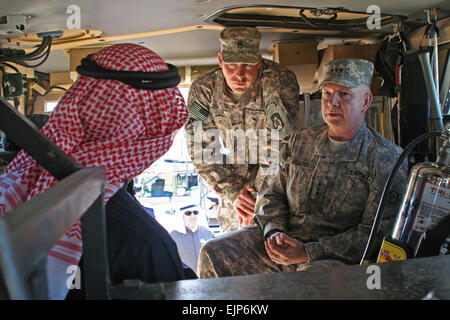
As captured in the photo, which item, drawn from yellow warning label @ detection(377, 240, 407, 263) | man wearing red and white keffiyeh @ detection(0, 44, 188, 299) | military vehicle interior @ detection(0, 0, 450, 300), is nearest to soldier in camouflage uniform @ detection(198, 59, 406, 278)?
military vehicle interior @ detection(0, 0, 450, 300)

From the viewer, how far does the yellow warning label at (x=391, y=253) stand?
1.52 m

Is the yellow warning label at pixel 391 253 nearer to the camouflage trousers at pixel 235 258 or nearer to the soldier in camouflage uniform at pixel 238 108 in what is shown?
the camouflage trousers at pixel 235 258

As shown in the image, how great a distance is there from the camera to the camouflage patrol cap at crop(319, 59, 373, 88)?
2541mm

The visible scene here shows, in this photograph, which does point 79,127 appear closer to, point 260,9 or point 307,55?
point 260,9

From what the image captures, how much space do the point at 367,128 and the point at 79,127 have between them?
175 cm

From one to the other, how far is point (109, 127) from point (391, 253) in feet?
3.41

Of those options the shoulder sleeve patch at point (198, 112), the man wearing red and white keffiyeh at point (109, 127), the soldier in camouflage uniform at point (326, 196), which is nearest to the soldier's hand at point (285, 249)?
the soldier in camouflage uniform at point (326, 196)

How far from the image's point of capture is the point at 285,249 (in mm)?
2402

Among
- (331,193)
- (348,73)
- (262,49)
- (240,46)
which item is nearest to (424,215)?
(331,193)

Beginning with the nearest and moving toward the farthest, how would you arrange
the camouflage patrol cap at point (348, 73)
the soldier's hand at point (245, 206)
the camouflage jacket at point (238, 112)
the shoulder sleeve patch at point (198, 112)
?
the camouflage patrol cap at point (348, 73) < the soldier's hand at point (245, 206) < the camouflage jacket at point (238, 112) < the shoulder sleeve patch at point (198, 112)

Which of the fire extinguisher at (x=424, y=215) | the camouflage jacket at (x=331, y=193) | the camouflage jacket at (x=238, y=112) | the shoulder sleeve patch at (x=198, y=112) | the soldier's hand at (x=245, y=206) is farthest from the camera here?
the shoulder sleeve patch at (x=198, y=112)

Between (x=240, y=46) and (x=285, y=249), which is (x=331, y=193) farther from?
(x=240, y=46)

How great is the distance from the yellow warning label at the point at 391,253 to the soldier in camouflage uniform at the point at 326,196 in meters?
0.68
